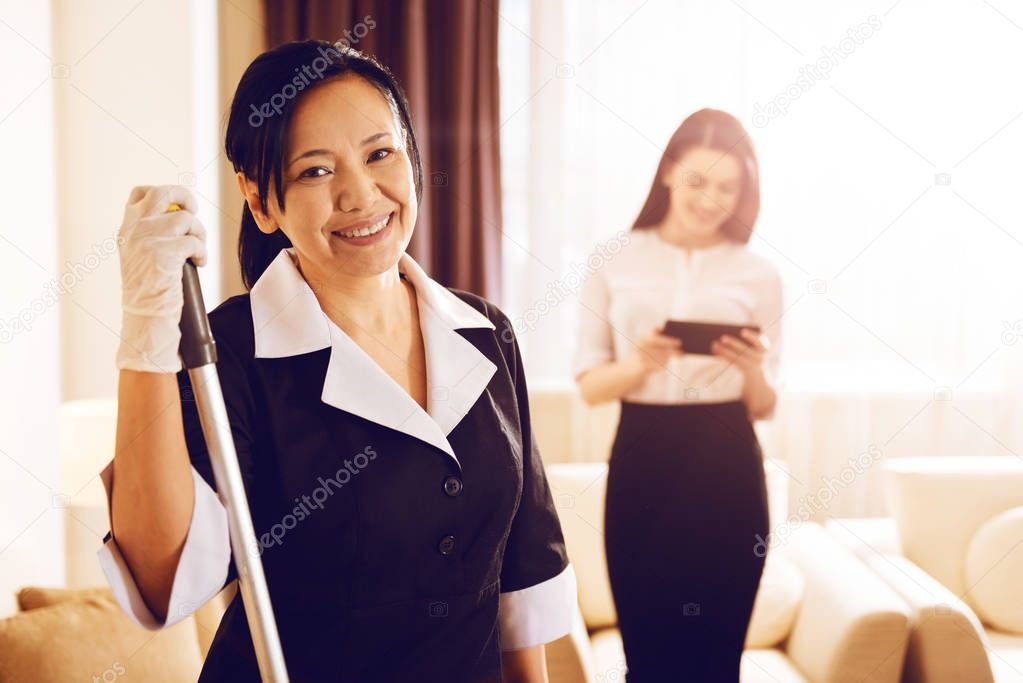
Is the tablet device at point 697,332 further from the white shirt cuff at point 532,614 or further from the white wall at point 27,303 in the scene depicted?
the white wall at point 27,303

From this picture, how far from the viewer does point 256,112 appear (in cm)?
77

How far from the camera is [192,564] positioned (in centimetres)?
68

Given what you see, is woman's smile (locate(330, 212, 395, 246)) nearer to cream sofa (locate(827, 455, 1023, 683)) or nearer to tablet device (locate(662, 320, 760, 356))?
tablet device (locate(662, 320, 760, 356))

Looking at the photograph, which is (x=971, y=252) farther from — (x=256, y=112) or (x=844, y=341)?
(x=256, y=112)

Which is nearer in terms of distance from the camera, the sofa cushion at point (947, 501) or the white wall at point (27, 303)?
the white wall at point (27, 303)

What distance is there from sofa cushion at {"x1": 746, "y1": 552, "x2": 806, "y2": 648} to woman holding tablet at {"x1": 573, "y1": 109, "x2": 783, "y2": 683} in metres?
0.10

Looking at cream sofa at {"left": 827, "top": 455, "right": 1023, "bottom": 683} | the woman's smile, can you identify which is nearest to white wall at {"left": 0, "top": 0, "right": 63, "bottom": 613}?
the woman's smile

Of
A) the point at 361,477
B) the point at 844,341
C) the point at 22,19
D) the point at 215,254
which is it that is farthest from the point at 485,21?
the point at 361,477

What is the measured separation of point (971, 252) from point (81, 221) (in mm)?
1801

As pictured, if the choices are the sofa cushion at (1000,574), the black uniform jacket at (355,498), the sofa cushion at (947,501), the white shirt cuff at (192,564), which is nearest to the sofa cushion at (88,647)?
the black uniform jacket at (355,498)

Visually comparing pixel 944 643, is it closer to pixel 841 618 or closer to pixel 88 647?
pixel 841 618

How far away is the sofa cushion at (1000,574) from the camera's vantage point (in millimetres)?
1546

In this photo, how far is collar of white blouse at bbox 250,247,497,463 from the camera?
80cm

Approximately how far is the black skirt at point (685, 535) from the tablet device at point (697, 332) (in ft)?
0.30
